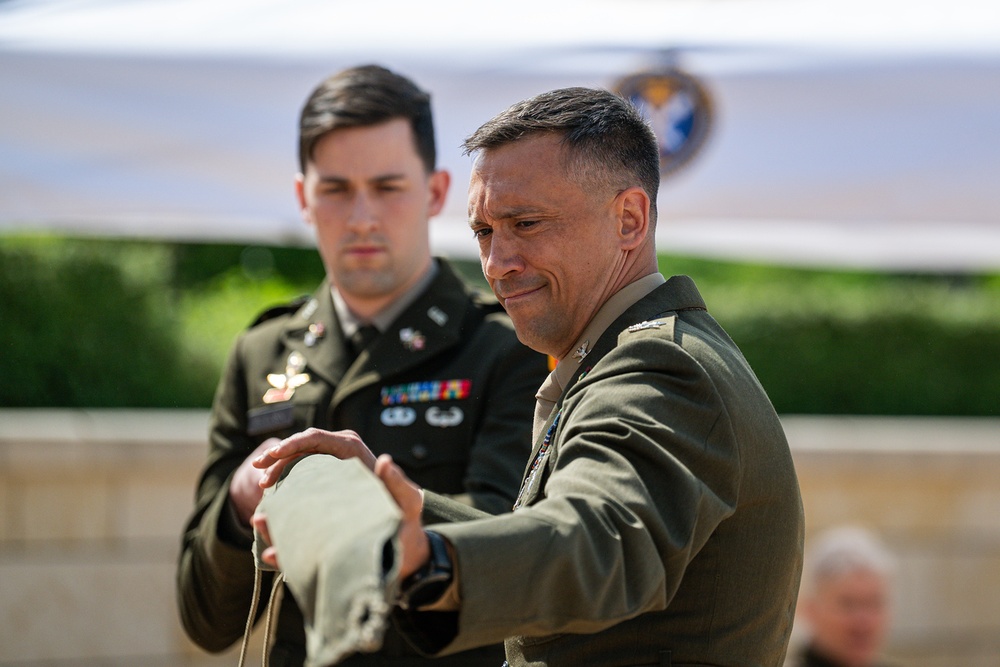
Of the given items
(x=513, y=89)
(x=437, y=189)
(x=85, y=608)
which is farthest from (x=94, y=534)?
(x=513, y=89)

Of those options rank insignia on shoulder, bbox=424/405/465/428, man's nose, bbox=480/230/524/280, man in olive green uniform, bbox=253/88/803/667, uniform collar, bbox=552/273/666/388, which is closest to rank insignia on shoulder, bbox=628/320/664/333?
Answer: man in olive green uniform, bbox=253/88/803/667

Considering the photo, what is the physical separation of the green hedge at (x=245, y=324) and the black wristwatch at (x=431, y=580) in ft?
14.1

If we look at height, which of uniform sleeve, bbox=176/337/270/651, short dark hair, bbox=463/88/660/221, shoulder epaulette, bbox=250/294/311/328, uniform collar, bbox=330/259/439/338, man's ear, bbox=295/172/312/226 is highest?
short dark hair, bbox=463/88/660/221

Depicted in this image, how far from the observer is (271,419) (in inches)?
123

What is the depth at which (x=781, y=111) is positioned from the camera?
3.69 m

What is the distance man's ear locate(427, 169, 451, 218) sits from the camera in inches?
133

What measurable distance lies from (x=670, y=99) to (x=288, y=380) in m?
1.34

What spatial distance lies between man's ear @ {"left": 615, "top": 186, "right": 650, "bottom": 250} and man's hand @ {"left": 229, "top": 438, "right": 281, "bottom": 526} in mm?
1020

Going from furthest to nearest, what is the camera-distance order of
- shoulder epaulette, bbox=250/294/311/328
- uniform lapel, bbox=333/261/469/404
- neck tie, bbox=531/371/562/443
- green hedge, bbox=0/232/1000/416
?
green hedge, bbox=0/232/1000/416 → shoulder epaulette, bbox=250/294/311/328 → uniform lapel, bbox=333/261/469/404 → neck tie, bbox=531/371/562/443

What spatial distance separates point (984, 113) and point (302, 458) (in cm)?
252

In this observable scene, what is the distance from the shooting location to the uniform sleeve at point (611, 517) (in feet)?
5.22

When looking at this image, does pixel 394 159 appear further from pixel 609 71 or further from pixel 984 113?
pixel 984 113

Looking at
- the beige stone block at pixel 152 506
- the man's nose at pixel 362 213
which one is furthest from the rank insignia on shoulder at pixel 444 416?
the beige stone block at pixel 152 506

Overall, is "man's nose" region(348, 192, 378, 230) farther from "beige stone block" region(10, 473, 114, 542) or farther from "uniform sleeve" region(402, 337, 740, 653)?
"beige stone block" region(10, 473, 114, 542)
